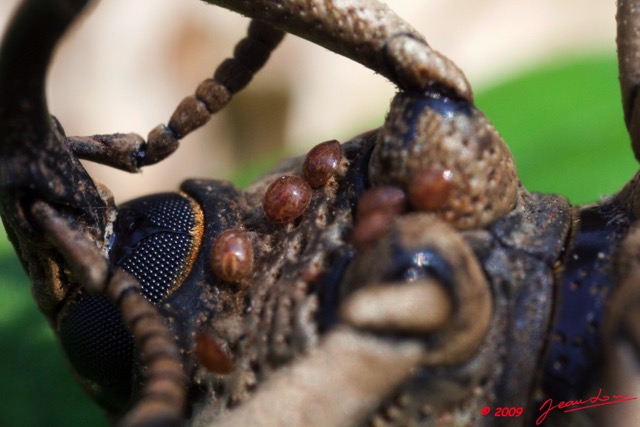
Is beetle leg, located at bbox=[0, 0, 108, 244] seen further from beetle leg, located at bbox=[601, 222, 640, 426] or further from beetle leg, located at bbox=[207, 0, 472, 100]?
beetle leg, located at bbox=[601, 222, 640, 426]

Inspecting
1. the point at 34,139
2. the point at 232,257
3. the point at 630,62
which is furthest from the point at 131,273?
the point at 630,62

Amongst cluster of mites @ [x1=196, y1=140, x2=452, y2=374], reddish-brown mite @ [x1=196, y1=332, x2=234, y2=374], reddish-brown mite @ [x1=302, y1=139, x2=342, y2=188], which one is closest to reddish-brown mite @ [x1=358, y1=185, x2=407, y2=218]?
cluster of mites @ [x1=196, y1=140, x2=452, y2=374]

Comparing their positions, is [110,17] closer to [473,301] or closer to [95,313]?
[95,313]

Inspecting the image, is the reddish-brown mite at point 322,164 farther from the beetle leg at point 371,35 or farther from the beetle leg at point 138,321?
the beetle leg at point 138,321

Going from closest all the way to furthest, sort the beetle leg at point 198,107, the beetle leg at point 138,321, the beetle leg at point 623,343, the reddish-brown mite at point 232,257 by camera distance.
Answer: the beetle leg at point 138,321 < the beetle leg at point 623,343 < the reddish-brown mite at point 232,257 < the beetle leg at point 198,107
